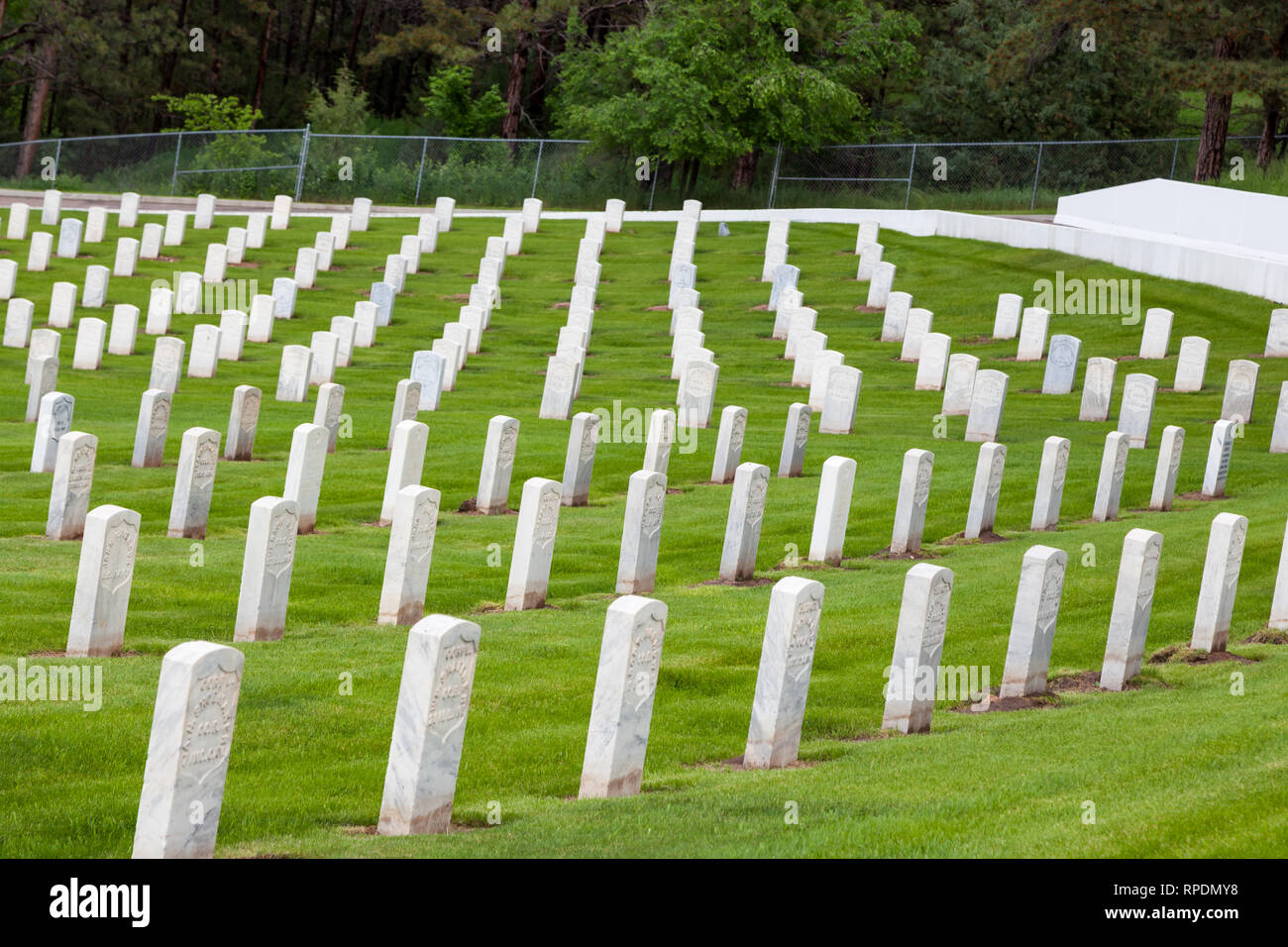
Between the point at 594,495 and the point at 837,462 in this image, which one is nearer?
the point at 837,462

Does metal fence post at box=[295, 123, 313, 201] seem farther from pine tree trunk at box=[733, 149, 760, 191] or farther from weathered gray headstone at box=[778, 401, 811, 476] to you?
weathered gray headstone at box=[778, 401, 811, 476]

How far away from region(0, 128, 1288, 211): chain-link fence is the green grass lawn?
788 inches

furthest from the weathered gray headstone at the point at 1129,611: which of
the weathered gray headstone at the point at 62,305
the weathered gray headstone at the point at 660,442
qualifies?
the weathered gray headstone at the point at 62,305

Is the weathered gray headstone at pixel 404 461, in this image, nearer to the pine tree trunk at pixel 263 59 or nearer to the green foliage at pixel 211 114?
the green foliage at pixel 211 114

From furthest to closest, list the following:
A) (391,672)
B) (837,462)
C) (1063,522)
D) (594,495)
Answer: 1. (594,495)
2. (1063,522)
3. (837,462)
4. (391,672)

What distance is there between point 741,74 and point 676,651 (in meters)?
35.2

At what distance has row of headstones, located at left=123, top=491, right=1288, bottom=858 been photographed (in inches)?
275

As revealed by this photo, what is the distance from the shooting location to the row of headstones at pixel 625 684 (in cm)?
698

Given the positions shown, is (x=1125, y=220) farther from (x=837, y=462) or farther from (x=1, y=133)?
(x=1, y=133)

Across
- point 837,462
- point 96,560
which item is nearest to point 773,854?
point 96,560

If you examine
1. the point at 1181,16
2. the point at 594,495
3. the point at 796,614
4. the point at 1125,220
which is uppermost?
the point at 1181,16

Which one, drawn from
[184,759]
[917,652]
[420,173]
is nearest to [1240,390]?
[917,652]

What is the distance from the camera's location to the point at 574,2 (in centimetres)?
5484
